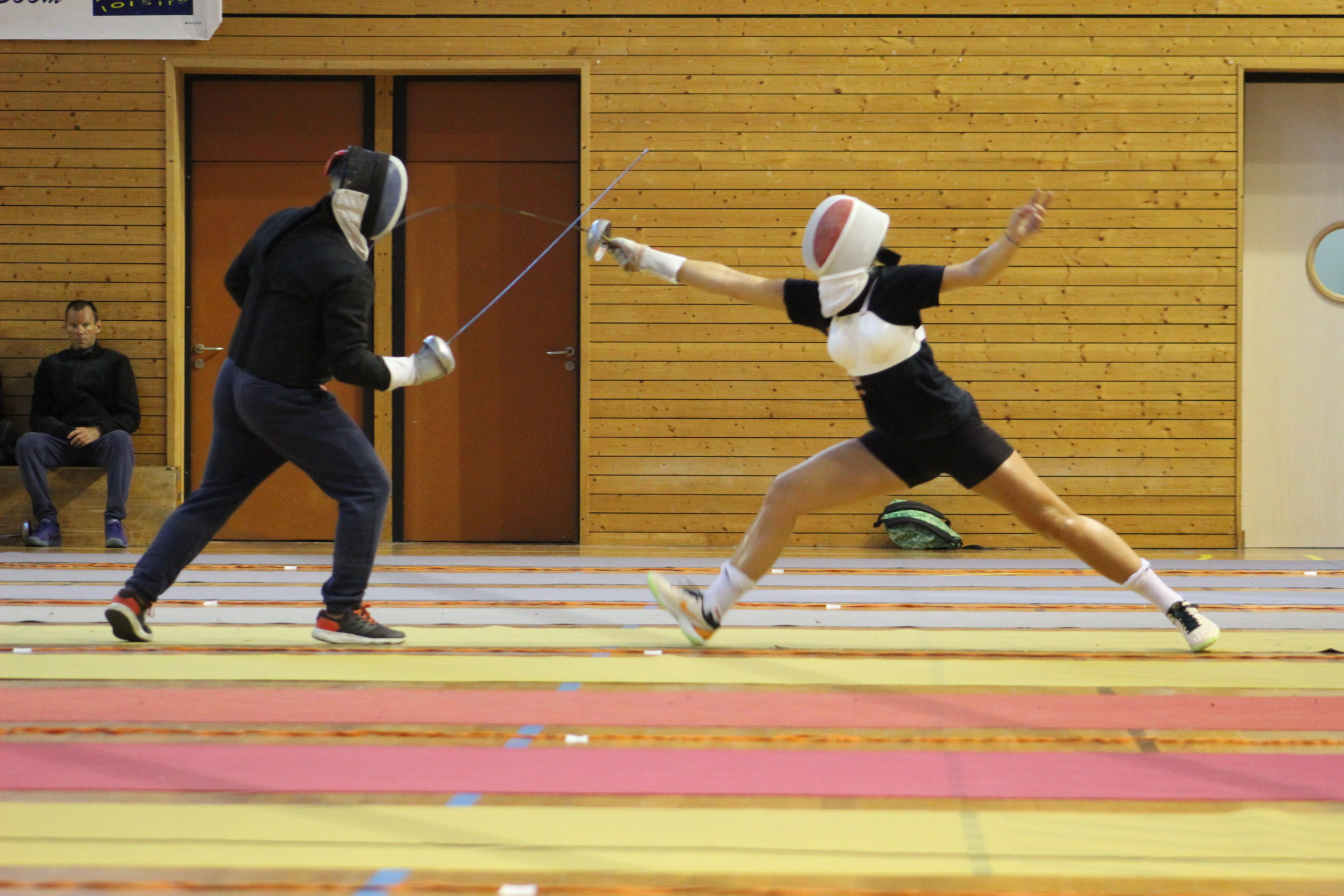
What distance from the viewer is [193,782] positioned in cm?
209

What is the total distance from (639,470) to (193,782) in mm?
4634

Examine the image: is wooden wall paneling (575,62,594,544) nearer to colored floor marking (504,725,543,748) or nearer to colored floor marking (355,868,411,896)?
colored floor marking (504,725,543,748)

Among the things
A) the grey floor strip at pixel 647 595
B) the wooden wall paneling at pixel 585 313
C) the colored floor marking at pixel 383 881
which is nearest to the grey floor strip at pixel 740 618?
the grey floor strip at pixel 647 595

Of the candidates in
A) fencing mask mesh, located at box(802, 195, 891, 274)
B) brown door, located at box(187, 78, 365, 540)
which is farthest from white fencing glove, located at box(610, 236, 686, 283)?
brown door, located at box(187, 78, 365, 540)

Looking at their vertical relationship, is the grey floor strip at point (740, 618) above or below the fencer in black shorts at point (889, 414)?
below

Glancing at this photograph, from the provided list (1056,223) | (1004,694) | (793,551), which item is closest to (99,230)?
(793,551)

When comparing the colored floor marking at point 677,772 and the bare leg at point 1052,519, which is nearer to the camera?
the colored floor marking at point 677,772

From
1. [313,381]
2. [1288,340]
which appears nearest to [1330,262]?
[1288,340]

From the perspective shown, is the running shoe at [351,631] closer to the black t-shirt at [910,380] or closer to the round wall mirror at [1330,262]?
the black t-shirt at [910,380]

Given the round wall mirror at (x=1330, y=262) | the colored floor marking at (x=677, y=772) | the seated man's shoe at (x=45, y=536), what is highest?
the round wall mirror at (x=1330, y=262)

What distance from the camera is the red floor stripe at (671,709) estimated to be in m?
2.53

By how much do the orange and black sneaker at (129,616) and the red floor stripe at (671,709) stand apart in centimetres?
51

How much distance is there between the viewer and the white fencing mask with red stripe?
315 cm

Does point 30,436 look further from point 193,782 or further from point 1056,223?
point 1056,223
